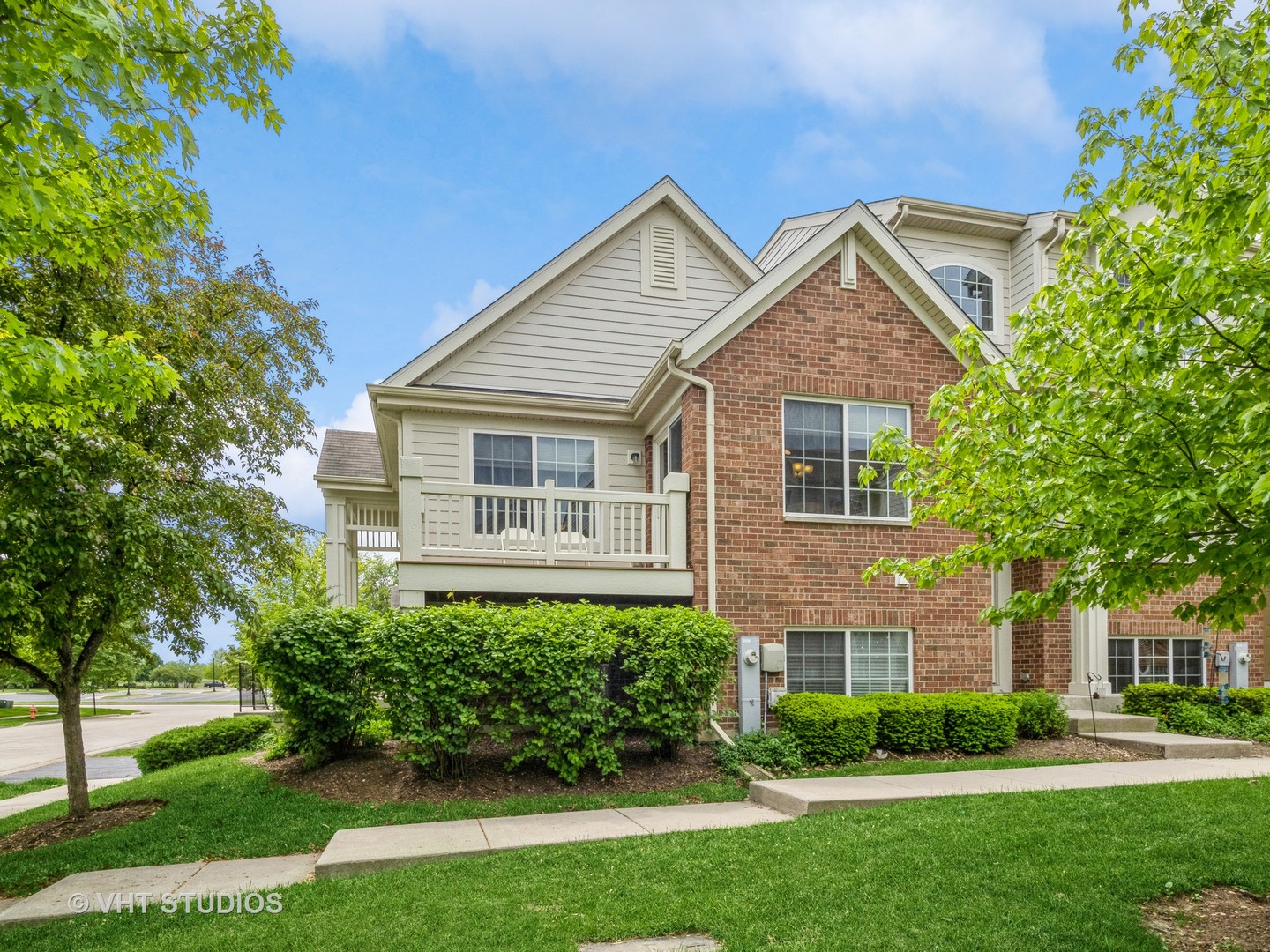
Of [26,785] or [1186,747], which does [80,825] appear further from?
[1186,747]

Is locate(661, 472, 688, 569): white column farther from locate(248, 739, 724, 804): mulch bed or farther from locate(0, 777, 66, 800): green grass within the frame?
locate(0, 777, 66, 800): green grass

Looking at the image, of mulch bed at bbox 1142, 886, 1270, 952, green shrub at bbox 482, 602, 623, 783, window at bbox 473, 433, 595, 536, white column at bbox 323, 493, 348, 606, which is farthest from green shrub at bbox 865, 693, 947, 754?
white column at bbox 323, 493, 348, 606

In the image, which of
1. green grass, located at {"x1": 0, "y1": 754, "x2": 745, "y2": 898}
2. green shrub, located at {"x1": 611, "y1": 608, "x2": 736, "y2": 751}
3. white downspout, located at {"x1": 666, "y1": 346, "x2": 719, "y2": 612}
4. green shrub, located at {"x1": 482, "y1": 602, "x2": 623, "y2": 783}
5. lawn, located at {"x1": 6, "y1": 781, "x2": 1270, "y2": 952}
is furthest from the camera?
white downspout, located at {"x1": 666, "y1": 346, "x2": 719, "y2": 612}

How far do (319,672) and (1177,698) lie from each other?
38.2ft

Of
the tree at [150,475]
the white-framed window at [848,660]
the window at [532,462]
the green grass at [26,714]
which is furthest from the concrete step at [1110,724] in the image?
the green grass at [26,714]

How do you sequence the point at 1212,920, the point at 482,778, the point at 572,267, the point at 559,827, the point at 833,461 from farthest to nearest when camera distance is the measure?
the point at 572,267 < the point at 833,461 < the point at 482,778 < the point at 559,827 < the point at 1212,920

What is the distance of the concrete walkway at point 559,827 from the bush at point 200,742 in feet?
24.4

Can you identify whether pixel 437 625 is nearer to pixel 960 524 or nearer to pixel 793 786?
pixel 793 786

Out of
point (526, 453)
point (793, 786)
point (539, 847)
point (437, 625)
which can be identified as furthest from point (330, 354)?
point (793, 786)

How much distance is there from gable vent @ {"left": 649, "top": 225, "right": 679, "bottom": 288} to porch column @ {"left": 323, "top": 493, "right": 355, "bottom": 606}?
697 cm

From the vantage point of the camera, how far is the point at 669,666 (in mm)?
8680

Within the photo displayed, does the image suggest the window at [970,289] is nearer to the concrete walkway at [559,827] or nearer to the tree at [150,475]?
the concrete walkway at [559,827]

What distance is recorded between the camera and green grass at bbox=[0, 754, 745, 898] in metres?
6.68

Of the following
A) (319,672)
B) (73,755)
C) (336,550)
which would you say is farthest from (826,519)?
(73,755)
